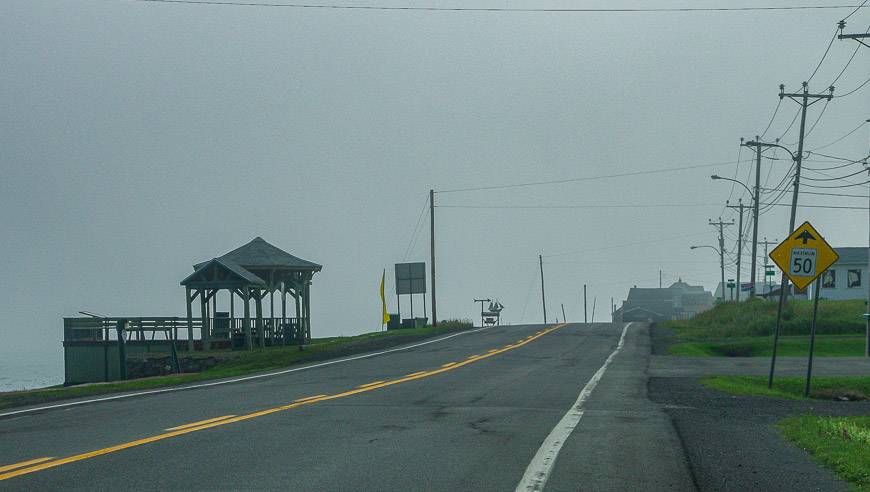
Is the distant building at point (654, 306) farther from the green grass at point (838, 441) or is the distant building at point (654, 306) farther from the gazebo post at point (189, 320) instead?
the green grass at point (838, 441)

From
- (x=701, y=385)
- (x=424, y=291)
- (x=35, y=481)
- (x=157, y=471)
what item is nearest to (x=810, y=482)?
(x=157, y=471)

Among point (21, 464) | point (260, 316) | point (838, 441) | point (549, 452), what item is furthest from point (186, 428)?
point (260, 316)

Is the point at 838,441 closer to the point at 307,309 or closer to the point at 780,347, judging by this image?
the point at 780,347

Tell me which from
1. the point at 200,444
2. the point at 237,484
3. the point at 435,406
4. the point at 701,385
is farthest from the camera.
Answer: the point at 701,385

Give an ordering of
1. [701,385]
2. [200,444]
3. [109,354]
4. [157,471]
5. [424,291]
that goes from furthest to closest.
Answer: [424,291], [109,354], [701,385], [200,444], [157,471]

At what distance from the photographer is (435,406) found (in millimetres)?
14766

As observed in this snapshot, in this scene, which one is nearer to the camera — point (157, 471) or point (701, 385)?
point (157, 471)

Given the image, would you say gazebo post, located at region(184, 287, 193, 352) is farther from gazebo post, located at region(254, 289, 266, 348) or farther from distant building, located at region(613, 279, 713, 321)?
distant building, located at region(613, 279, 713, 321)

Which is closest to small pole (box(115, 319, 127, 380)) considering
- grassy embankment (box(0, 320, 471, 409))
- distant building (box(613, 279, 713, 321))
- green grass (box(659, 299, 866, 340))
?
grassy embankment (box(0, 320, 471, 409))

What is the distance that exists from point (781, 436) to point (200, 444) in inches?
268

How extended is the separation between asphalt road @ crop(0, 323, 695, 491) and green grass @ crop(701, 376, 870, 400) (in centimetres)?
218

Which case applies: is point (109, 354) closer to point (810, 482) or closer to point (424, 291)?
point (424, 291)

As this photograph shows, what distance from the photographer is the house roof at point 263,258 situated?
141 feet

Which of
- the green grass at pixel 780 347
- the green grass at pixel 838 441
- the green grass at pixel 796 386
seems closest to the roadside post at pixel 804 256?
the green grass at pixel 796 386
